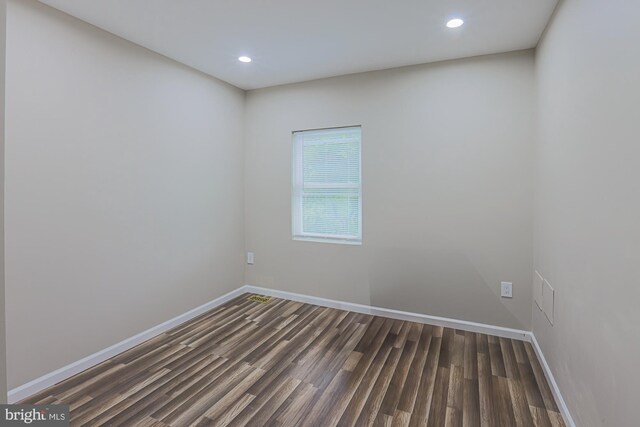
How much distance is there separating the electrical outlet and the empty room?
0.04ft

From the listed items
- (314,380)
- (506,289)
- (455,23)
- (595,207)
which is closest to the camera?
(595,207)

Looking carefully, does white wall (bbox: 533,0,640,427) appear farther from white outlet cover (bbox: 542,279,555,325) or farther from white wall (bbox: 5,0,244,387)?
white wall (bbox: 5,0,244,387)

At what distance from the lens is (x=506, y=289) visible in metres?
2.77

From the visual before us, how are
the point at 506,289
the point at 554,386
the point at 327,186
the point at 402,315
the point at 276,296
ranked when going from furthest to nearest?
the point at 276,296 → the point at 327,186 → the point at 402,315 → the point at 506,289 → the point at 554,386

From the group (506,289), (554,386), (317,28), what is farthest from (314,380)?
(317,28)

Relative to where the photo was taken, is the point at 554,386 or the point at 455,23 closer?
the point at 554,386

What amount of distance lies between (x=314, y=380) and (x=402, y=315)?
131 centimetres

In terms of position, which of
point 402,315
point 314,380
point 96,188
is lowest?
point 314,380

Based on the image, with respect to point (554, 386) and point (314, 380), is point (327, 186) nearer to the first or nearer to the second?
point (314, 380)

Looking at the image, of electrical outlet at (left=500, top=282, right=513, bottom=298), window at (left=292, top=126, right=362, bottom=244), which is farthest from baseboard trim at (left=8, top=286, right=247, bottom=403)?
electrical outlet at (left=500, top=282, right=513, bottom=298)

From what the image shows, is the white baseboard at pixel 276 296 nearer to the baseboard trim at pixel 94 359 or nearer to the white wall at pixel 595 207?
the baseboard trim at pixel 94 359

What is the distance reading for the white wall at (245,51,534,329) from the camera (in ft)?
8.95

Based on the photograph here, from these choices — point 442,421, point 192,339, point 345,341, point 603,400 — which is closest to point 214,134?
point 192,339

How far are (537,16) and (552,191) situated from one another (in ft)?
3.94
